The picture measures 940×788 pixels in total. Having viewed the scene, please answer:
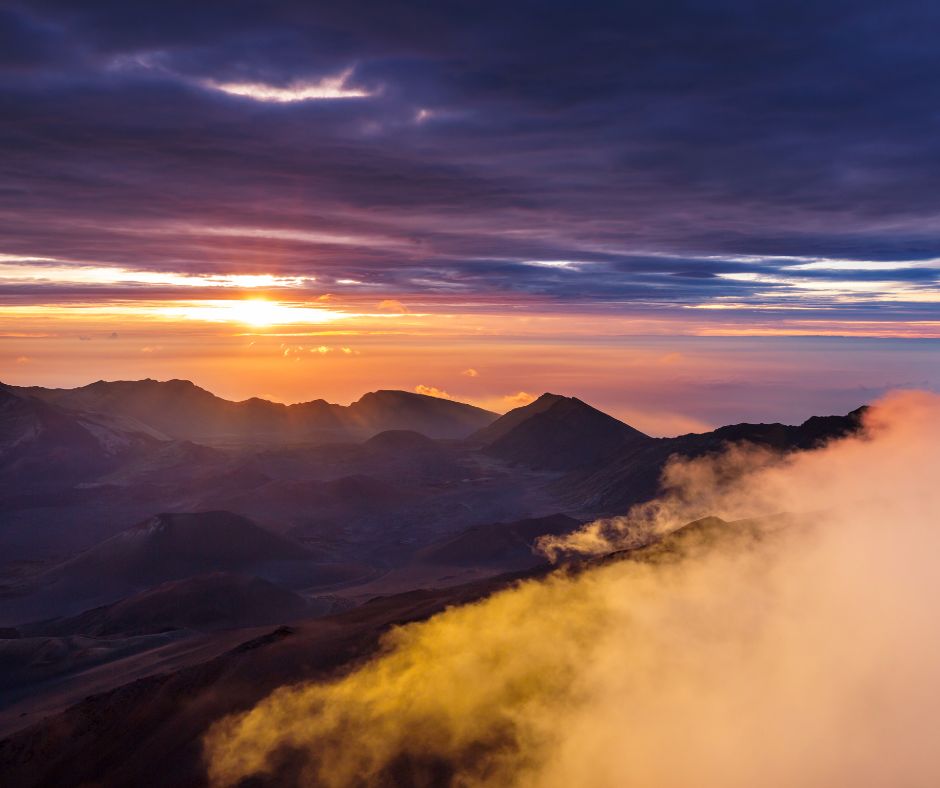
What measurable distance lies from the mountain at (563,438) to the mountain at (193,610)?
90533 millimetres

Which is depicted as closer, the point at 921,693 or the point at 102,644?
the point at 921,693

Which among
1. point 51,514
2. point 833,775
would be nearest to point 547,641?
point 833,775

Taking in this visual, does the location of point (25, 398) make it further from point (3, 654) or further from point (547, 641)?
point (547, 641)

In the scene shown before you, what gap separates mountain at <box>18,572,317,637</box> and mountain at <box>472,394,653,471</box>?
297ft

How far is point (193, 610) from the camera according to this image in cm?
7631

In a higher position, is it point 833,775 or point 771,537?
point 771,537

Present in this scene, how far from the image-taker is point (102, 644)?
62375mm

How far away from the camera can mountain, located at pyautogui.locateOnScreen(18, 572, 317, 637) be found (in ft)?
244

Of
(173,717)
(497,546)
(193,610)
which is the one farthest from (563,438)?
(173,717)

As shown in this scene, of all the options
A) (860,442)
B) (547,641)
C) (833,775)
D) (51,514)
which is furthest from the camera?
(51,514)

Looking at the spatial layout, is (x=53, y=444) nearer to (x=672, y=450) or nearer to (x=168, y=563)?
(x=168, y=563)

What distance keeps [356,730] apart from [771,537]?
2810 cm

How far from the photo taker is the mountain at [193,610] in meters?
74.5

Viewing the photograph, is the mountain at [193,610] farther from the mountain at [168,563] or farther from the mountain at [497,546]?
the mountain at [497,546]
